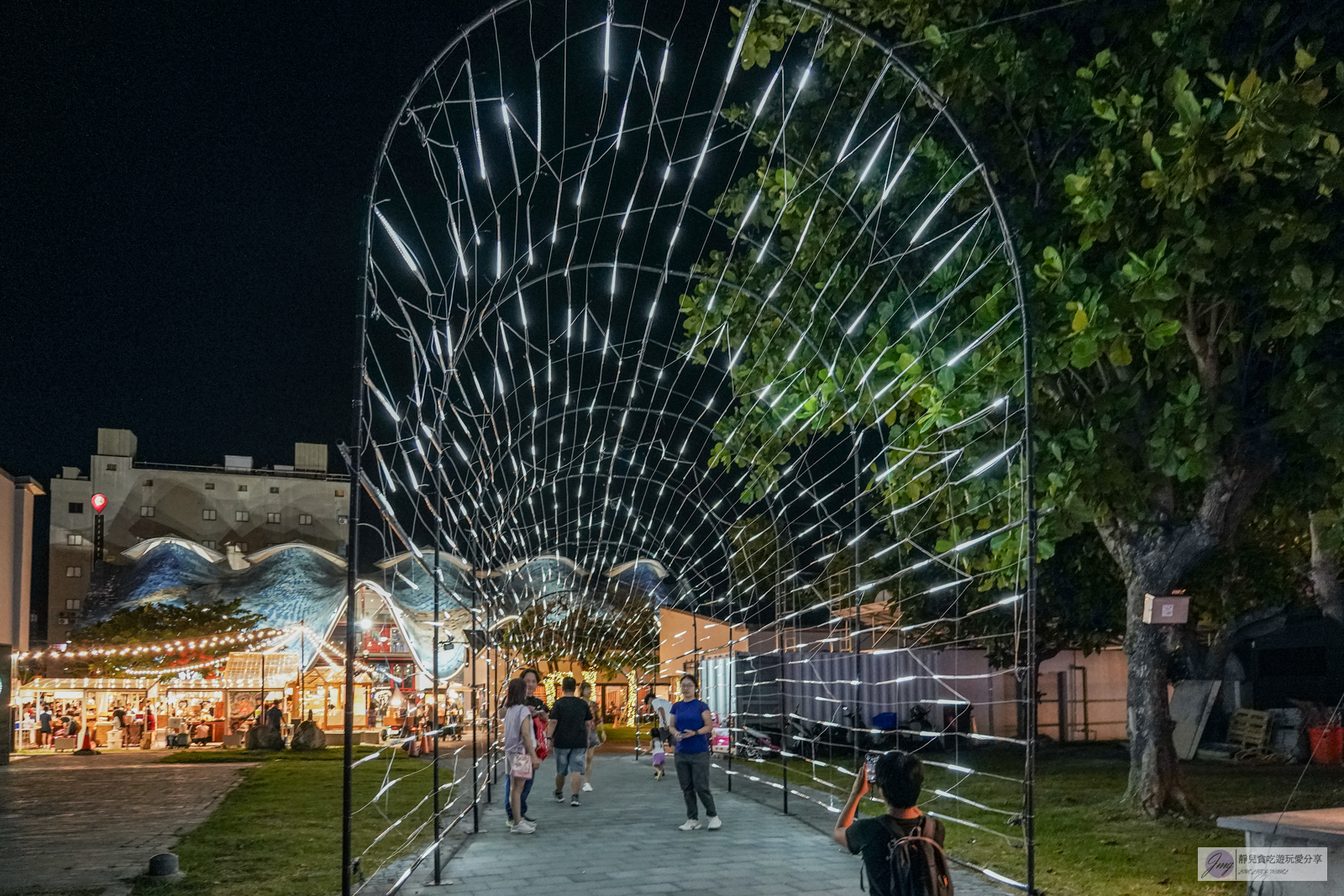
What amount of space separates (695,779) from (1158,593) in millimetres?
4995

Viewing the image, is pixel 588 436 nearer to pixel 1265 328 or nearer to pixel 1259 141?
pixel 1265 328

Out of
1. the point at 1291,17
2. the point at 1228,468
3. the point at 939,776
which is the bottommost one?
the point at 939,776

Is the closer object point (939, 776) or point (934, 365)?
point (934, 365)

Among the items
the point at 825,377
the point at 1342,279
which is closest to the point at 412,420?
the point at 825,377

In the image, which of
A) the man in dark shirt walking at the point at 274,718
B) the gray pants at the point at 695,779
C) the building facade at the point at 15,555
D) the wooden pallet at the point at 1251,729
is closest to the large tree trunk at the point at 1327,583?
the wooden pallet at the point at 1251,729

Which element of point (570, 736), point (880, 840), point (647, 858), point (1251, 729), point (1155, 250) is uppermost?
point (1155, 250)

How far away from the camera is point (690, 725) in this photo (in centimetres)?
1073

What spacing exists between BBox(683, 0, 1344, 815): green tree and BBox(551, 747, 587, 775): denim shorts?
419 cm

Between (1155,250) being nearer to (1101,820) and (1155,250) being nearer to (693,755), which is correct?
(693,755)

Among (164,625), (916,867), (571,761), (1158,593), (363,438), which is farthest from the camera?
(164,625)

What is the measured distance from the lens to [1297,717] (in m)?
20.3

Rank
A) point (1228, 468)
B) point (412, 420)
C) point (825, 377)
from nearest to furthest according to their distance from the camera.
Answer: point (412, 420)
point (825, 377)
point (1228, 468)

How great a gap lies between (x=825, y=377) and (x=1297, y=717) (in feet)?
49.2

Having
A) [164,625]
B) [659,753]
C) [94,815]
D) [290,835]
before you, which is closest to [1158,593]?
[659,753]
